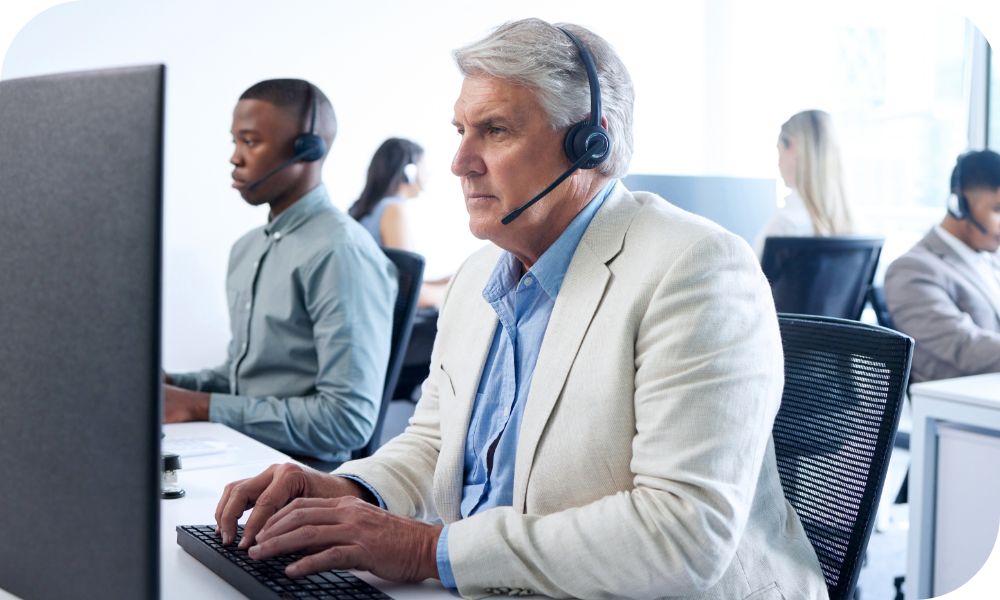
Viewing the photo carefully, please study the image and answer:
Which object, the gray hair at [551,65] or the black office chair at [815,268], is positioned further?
the black office chair at [815,268]

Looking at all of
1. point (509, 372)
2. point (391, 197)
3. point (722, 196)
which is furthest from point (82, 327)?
point (391, 197)

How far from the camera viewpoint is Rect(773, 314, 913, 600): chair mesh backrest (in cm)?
120

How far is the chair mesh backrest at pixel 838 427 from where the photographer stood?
3.95ft

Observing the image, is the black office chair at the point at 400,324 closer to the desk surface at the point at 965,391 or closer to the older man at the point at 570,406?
the older man at the point at 570,406

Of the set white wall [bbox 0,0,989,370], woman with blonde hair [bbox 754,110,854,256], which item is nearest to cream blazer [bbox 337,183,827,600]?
woman with blonde hair [bbox 754,110,854,256]

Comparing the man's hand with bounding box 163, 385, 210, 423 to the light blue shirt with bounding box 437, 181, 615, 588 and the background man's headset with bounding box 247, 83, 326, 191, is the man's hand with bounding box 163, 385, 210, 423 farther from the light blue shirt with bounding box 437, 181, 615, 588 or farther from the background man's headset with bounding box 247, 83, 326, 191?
the light blue shirt with bounding box 437, 181, 615, 588

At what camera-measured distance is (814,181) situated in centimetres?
351

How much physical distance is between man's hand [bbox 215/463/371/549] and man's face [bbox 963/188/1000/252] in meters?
2.49

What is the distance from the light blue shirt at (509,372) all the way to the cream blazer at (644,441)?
17 mm

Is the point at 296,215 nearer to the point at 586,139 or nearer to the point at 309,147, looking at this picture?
the point at 309,147

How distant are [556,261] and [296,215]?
1.11 metres

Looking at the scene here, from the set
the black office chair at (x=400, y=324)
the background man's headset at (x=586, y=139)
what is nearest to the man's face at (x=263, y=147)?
the black office chair at (x=400, y=324)

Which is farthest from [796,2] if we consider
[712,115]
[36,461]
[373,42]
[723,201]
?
[36,461]

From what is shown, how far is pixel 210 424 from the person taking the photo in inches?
73.6
